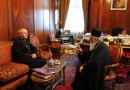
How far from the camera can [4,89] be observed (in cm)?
259

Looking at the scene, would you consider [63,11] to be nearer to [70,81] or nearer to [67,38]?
[67,38]

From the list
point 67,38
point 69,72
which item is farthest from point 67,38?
point 69,72

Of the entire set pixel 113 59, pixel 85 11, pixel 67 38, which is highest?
pixel 85 11

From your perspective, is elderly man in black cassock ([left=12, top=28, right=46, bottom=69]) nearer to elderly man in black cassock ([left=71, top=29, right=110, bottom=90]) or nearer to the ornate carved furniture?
the ornate carved furniture

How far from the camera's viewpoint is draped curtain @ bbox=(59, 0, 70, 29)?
23.2 ft

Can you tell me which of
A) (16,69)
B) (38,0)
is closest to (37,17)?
(38,0)

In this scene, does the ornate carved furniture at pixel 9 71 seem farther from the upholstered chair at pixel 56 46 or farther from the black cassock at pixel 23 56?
the upholstered chair at pixel 56 46

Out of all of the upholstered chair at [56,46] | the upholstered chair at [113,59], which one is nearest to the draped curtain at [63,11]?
the upholstered chair at [56,46]

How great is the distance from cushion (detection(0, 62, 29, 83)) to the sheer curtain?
4460 millimetres

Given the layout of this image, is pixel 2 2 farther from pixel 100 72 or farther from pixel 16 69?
pixel 100 72

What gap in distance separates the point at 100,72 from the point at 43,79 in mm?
982

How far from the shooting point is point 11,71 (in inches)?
107

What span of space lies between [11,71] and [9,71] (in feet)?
0.11

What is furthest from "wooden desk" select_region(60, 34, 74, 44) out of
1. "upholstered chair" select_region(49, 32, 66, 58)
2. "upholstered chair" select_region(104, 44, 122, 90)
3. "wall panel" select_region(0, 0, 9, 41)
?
"upholstered chair" select_region(104, 44, 122, 90)
